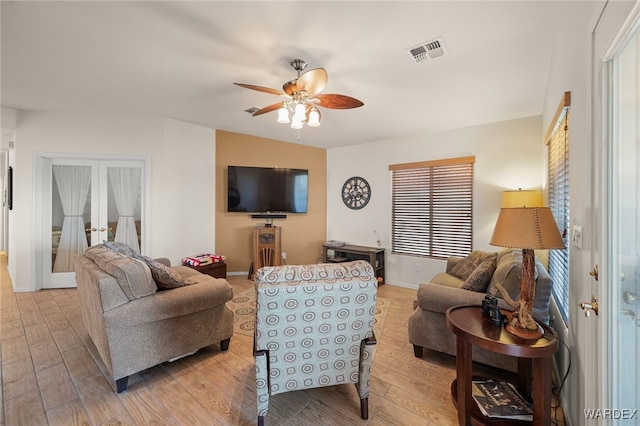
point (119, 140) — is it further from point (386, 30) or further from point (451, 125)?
point (451, 125)

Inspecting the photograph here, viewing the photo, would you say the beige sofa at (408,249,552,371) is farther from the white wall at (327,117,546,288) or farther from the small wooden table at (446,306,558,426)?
the white wall at (327,117,546,288)

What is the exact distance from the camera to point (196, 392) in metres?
1.90

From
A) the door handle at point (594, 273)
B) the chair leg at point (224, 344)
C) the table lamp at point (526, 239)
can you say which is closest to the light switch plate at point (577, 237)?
the table lamp at point (526, 239)

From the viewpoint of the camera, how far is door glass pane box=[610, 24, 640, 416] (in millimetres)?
975

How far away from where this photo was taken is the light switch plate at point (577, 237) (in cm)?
140

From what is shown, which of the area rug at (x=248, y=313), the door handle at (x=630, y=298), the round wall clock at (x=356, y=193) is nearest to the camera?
the door handle at (x=630, y=298)

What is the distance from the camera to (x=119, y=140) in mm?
4082

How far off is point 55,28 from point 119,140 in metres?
2.27

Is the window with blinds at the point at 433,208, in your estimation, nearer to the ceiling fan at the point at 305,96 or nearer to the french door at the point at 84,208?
the ceiling fan at the point at 305,96

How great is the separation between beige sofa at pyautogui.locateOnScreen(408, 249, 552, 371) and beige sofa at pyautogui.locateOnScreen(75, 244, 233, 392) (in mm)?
1669

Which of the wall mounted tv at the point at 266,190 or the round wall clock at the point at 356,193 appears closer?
the wall mounted tv at the point at 266,190

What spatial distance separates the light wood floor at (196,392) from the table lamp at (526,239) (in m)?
0.74

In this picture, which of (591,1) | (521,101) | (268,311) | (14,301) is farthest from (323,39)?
(14,301)

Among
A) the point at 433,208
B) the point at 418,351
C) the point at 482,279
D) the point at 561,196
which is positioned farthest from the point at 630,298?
the point at 433,208
